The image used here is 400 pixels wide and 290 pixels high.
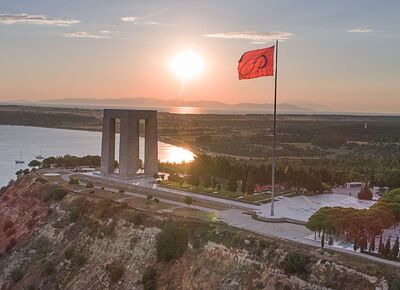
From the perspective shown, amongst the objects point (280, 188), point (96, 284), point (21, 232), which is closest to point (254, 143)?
point (280, 188)

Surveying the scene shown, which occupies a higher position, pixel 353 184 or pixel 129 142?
pixel 129 142

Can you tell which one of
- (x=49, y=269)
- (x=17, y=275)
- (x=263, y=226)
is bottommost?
(x=17, y=275)

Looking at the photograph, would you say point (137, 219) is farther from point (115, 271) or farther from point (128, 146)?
point (128, 146)

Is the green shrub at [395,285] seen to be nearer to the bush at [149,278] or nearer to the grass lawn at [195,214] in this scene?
the bush at [149,278]

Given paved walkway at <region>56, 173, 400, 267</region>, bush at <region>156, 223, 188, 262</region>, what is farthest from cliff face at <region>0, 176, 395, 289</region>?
paved walkway at <region>56, 173, 400, 267</region>

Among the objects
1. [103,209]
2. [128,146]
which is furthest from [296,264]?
[128,146]

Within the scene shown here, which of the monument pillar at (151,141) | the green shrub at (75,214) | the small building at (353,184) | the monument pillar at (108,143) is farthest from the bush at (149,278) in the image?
the small building at (353,184)

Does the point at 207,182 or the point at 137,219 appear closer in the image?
the point at 137,219

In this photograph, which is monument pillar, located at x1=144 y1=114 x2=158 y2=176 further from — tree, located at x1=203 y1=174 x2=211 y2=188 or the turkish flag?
the turkish flag
